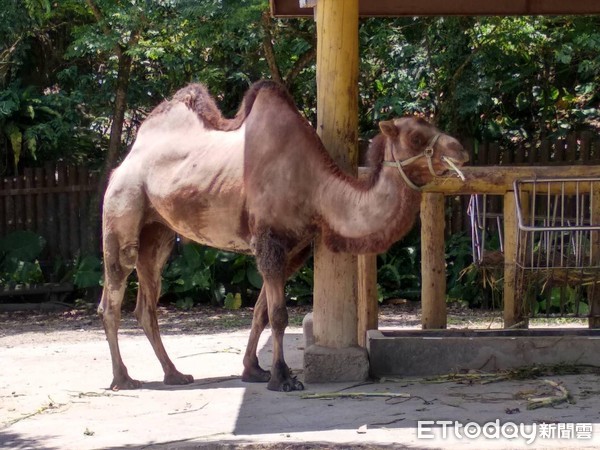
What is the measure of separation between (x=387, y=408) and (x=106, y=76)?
9.64 metres

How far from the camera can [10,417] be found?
7.21 meters

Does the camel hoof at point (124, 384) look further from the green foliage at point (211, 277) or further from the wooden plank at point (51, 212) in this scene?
the wooden plank at point (51, 212)

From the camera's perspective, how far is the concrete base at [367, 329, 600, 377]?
311 inches

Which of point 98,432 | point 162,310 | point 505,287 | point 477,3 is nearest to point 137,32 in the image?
point 162,310

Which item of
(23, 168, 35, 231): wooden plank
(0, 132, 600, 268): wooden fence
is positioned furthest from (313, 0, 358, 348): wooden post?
(23, 168, 35, 231): wooden plank

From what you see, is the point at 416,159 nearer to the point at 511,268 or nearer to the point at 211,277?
the point at 511,268

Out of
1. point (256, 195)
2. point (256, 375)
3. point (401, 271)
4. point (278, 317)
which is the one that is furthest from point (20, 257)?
point (278, 317)

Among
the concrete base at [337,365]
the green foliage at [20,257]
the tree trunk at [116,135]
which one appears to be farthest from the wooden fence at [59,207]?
the concrete base at [337,365]

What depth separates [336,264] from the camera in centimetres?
776

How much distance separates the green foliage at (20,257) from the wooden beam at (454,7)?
655 cm

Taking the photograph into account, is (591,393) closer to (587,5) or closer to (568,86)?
(587,5)

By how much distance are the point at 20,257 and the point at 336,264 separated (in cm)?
843

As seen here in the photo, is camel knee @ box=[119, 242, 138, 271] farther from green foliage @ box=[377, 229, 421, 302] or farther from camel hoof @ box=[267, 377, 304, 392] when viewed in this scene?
green foliage @ box=[377, 229, 421, 302]

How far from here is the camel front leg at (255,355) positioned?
809cm
